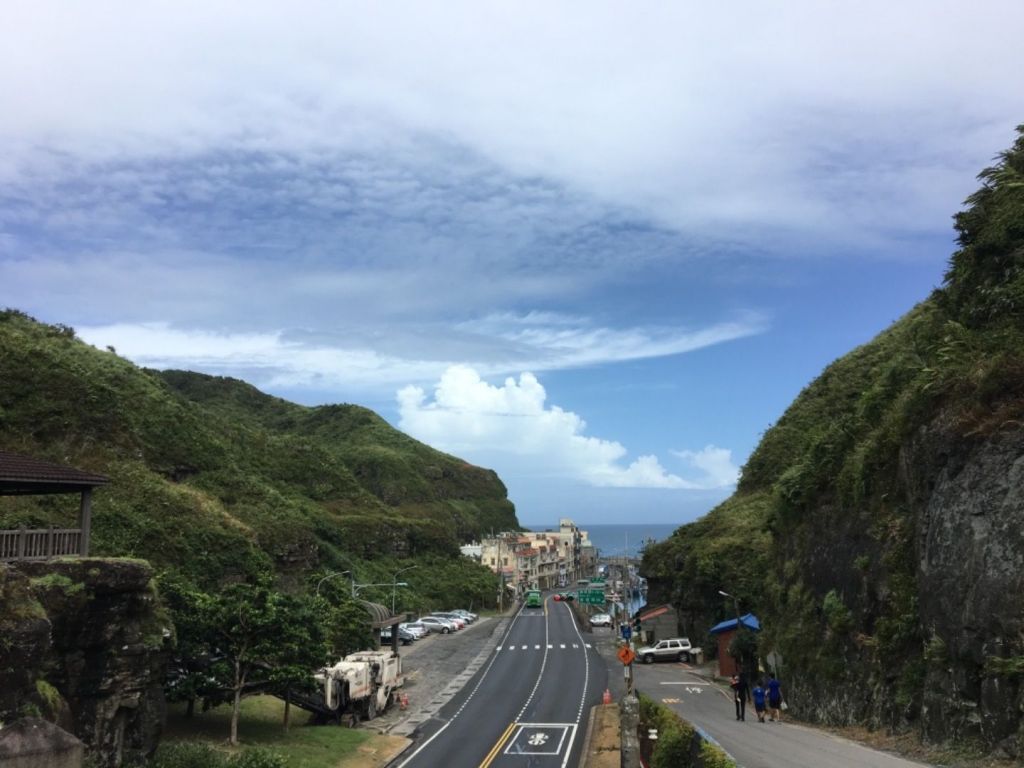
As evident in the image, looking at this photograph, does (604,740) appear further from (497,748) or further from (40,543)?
(40,543)

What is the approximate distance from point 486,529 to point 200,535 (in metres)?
137

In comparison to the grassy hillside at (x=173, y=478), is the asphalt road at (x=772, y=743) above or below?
below

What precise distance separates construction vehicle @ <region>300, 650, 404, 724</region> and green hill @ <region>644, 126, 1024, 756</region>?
1857 centimetres

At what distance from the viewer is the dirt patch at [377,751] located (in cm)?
2994

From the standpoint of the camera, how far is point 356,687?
3669 centimetres

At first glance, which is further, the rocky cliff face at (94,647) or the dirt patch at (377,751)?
the dirt patch at (377,751)

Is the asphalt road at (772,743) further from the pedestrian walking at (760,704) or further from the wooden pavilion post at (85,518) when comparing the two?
the wooden pavilion post at (85,518)

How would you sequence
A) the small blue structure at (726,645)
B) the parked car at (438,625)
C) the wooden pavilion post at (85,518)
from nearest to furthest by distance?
the wooden pavilion post at (85,518) → the small blue structure at (726,645) → the parked car at (438,625)

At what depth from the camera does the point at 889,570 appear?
22.2m

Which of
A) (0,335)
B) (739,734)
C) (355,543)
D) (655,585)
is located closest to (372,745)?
(739,734)

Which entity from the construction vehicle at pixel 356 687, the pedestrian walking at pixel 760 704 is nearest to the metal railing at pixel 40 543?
the construction vehicle at pixel 356 687

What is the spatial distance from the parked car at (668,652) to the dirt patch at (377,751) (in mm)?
25654

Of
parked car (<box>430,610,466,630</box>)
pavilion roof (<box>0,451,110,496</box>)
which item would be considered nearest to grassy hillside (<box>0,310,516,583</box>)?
parked car (<box>430,610,466,630</box>)

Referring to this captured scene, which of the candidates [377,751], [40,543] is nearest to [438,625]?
[377,751]
